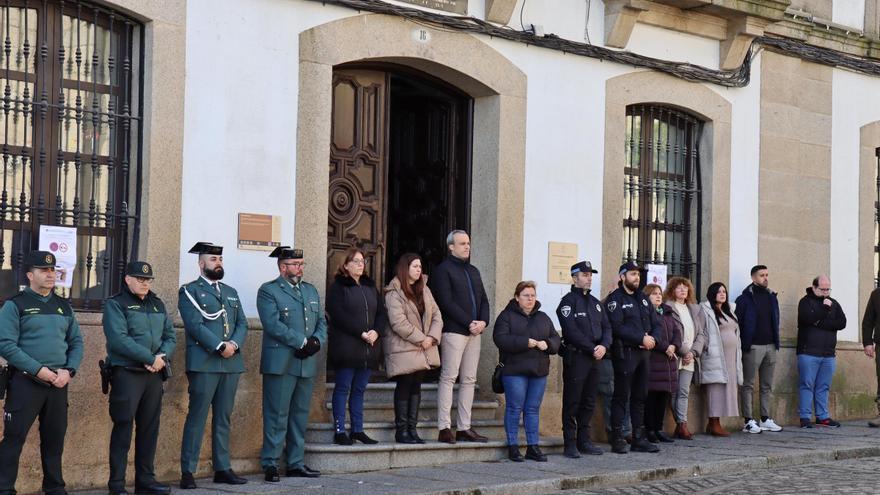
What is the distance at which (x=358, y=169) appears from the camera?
1370 centimetres

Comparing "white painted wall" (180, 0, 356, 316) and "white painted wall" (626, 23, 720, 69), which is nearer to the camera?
"white painted wall" (180, 0, 356, 316)

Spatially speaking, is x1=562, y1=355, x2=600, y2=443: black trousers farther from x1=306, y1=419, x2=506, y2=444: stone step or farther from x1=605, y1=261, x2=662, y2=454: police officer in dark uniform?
x1=306, y1=419, x2=506, y2=444: stone step

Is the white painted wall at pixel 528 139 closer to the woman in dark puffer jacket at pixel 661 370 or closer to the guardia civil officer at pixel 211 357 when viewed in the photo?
the guardia civil officer at pixel 211 357

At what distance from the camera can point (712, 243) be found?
1622 cm

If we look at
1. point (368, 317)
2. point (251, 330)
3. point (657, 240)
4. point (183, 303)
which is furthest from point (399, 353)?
point (657, 240)

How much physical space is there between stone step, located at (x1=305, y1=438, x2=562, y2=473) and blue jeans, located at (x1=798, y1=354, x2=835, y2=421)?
4893 millimetres

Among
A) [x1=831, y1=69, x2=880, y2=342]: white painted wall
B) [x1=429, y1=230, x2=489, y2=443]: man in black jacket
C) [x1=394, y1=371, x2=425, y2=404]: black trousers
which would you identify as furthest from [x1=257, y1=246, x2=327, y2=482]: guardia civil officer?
[x1=831, y1=69, x2=880, y2=342]: white painted wall

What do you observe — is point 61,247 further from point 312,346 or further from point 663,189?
point 663,189

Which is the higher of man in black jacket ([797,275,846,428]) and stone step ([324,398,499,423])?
man in black jacket ([797,275,846,428])

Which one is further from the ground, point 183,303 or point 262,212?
point 262,212

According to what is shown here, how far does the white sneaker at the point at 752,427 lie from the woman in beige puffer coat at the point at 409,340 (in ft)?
15.5

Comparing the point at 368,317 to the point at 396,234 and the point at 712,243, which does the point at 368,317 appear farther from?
the point at 712,243

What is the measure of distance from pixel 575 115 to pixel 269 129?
3.74 m

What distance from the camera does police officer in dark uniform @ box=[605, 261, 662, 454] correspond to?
13875mm
